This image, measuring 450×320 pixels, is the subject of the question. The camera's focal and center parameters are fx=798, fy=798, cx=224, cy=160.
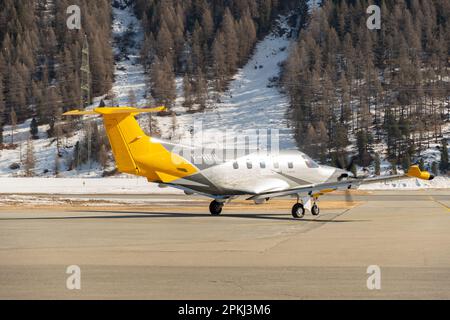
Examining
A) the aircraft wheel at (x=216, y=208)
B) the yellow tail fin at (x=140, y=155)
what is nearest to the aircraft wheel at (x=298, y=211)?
the aircraft wheel at (x=216, y=208)

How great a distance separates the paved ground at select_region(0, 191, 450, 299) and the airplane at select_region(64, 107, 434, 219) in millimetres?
1873

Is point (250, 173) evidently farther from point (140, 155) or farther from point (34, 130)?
point (34, 130)

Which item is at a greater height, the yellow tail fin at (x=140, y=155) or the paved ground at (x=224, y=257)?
the yellow tail fin at (x=140, y=155)

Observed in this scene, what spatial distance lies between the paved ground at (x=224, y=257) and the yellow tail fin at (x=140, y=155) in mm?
2126

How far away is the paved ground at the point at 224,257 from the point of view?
14.3 metres

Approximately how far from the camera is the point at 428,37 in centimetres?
19812

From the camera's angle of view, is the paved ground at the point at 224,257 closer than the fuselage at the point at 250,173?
Yes

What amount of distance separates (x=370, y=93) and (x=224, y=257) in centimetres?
15689

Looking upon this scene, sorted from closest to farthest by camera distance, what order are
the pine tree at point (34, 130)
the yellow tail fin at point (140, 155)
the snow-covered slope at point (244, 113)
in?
the yellow tail fin at point (140, 155)
the snow-covered slope at point (244, 113)
the pine tree at point (34, 130)

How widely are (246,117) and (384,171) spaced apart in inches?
2073

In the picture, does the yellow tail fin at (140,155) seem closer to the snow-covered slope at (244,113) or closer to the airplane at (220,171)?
the airplane at (220,171)

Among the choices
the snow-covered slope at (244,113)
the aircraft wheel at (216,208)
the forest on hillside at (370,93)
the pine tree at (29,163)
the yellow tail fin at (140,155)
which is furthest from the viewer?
the snow-covered slope at (244,113)

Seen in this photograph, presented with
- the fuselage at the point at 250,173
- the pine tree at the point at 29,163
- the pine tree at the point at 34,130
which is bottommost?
the pine tree at the point at 29,163

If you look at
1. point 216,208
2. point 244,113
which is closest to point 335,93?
point 244,113
